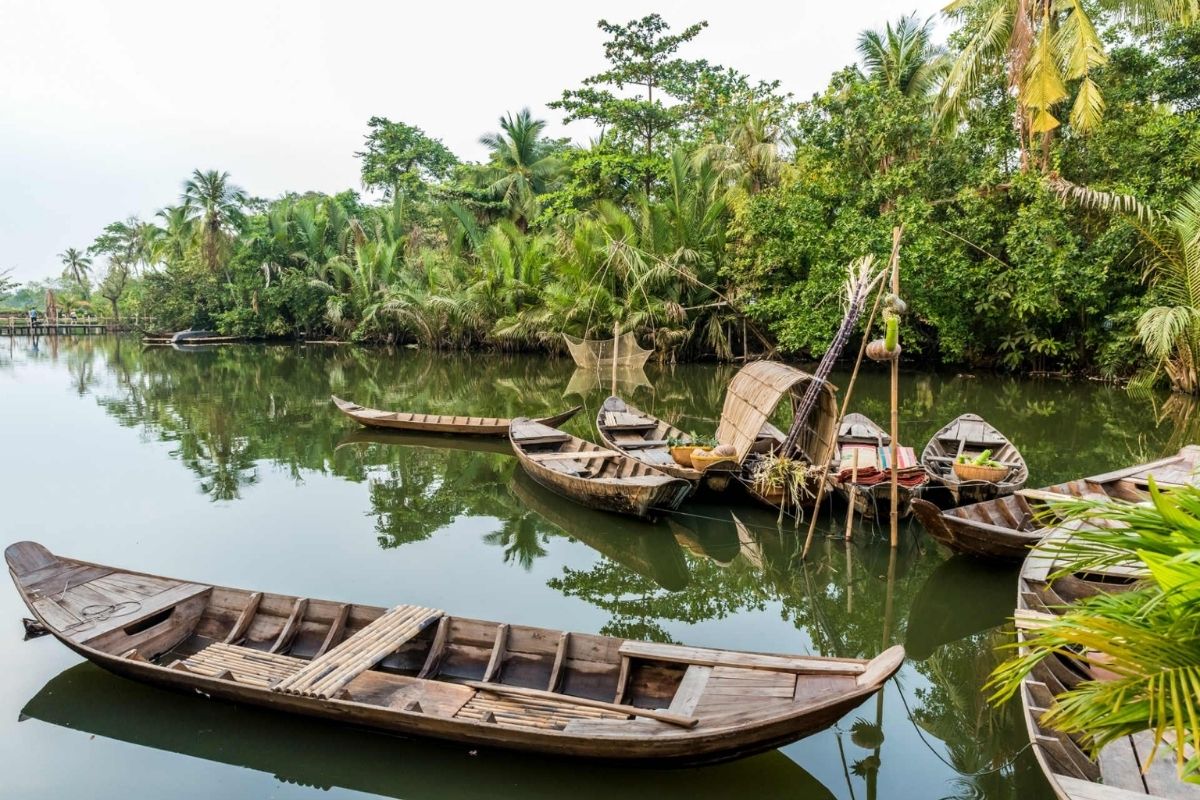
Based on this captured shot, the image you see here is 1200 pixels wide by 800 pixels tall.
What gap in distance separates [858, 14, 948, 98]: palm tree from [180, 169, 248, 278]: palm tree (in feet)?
86.1

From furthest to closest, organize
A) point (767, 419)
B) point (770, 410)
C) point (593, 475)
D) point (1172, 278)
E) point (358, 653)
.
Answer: point (1172, 278)
point (593, 475)
point (767, 419)
point (770, 410)
point (358, 653)

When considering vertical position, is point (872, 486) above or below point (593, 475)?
above

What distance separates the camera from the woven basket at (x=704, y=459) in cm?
790

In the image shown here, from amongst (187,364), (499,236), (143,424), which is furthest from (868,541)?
(187,364)

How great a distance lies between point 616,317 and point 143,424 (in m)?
11.7

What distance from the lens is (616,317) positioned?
21.0m

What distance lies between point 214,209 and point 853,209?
27.1 meters

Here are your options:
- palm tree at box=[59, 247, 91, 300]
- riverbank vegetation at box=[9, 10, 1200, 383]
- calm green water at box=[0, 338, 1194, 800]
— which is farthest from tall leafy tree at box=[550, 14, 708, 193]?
palm tree at box=[59, 247, 91, 300]

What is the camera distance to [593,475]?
870cm

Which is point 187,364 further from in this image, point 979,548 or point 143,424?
point 979,548

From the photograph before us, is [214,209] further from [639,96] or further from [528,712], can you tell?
[528,712]

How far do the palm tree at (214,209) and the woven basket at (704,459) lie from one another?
A: 3110 cm

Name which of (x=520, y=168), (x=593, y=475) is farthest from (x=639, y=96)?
(x=593, y=475)

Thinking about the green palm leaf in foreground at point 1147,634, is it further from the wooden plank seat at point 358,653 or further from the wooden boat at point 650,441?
the wooden boat at point 650,441
